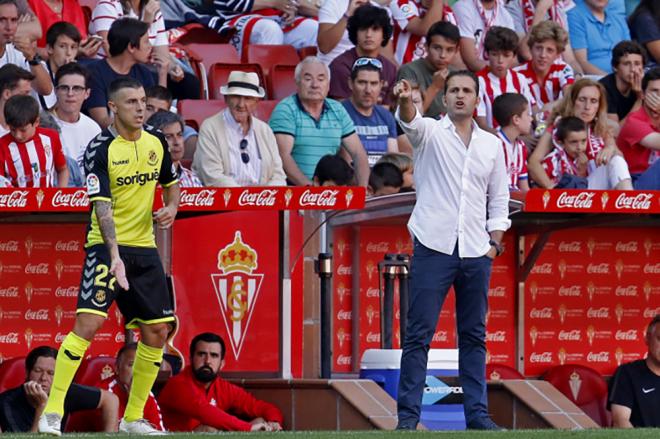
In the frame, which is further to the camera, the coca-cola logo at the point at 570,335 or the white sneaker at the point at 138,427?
the coca-cola logo at the point at 570,335

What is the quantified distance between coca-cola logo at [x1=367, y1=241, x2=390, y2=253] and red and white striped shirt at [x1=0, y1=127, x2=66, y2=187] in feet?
7.97

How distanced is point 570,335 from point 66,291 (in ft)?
13.2

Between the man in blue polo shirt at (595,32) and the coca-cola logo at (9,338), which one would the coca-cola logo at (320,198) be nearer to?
the coca-cola logo at (9,338)

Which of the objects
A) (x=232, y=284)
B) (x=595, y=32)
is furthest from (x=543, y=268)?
(x=595, y=32)

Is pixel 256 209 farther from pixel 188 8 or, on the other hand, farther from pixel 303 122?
pixel 188 8

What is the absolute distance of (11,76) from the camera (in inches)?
472

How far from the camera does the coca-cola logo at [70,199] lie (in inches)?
405

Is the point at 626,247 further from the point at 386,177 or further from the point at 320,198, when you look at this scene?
the point at 320,198

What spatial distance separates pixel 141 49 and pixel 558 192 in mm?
4192

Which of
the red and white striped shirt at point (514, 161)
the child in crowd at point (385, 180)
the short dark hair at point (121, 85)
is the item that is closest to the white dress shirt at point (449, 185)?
the short dark hair at point (121, 85)

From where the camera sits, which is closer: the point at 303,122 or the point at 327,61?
the point at 303,122

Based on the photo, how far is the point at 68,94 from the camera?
12117 mm

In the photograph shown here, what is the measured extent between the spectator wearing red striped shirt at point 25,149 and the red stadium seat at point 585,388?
4.17 meters

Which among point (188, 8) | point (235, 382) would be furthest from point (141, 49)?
point (235, 382)
